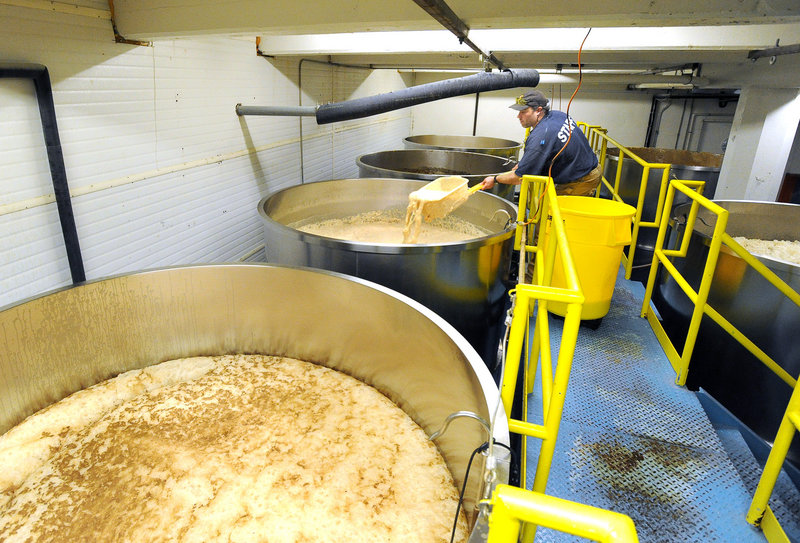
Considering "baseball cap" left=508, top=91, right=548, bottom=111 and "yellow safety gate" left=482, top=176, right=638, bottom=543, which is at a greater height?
"baseball cap" left=508, top=91, right=548, bottom=111

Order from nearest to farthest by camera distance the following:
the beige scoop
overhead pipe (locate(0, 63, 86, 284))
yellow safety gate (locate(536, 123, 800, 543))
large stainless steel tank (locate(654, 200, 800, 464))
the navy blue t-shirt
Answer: yellow safety gate (locate(536, 123, 800, 543)) < overhead pipe (locate(0, 63, 86, 284)) < large stainless steel tank (locate(654, 200, 800, 464)) < the beige scoop < the navy blue t-shirt

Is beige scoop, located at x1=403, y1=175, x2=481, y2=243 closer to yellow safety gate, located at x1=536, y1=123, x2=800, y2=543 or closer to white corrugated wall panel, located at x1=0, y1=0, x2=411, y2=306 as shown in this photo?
yellow safety gate, located at x1=536, y1=123, x2=800, y2=543

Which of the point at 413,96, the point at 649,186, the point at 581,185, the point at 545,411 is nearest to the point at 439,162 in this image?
the point at 581,185

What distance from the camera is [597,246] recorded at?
8.20 ft

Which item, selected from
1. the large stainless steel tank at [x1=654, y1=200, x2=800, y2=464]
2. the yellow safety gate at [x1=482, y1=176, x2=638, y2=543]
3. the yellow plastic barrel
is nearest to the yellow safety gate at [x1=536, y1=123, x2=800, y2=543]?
the large stainless steel tank at [x1=654, y1=200, x2=800, y2=464]

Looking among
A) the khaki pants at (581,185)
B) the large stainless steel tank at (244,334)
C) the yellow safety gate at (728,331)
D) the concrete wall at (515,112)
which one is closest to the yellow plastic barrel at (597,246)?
the yellow safety gate at (728,331)

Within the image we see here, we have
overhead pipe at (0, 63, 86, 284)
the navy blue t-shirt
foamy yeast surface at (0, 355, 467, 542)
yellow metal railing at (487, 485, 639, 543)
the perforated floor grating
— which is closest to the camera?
yellow metal railing at (487, 485, 639, 543)

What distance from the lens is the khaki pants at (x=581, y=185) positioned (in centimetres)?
352

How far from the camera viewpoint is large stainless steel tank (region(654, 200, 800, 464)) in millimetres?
2209

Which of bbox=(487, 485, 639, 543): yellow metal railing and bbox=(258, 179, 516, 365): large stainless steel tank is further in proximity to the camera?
bbox=(258, 179, 516, 365): large stainless steel tank

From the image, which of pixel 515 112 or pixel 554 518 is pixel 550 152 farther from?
pixel 515 112

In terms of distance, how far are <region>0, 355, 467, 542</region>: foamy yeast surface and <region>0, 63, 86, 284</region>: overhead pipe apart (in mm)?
714

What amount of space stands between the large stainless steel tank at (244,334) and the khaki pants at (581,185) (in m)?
2.34

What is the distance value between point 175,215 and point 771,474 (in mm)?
3036
